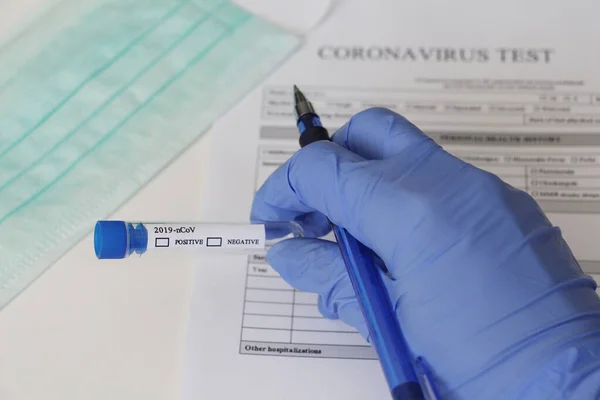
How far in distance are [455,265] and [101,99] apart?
0.45 metres

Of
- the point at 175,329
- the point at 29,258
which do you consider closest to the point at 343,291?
the point at 175,329

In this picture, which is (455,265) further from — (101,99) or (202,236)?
(101,99)

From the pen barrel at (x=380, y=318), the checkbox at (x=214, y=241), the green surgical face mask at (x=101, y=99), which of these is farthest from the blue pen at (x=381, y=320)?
the green surgical face mask at (x=101, y=99)

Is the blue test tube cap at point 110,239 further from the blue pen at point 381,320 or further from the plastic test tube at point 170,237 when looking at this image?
the blue pen at point 381,320

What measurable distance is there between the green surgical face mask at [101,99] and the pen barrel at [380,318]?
0.26 metres

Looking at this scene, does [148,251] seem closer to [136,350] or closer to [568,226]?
[136,350]

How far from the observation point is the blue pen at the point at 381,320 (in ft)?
1.68

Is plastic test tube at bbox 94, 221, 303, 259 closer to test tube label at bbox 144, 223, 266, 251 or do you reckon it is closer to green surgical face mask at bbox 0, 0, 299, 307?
test tube label at bbox 144, 223, 266, 251

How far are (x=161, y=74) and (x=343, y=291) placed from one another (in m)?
0.35

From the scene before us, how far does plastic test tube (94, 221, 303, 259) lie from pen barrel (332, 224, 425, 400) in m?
0.08

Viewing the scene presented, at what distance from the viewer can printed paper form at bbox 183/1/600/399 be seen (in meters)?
0.63

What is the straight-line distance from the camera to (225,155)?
736mm

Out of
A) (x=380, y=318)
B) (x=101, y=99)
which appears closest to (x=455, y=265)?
(x=380, y=318)

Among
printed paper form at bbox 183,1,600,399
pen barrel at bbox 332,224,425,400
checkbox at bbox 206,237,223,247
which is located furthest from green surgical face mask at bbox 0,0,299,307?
pen barrel at bbox 332,224,425,400
